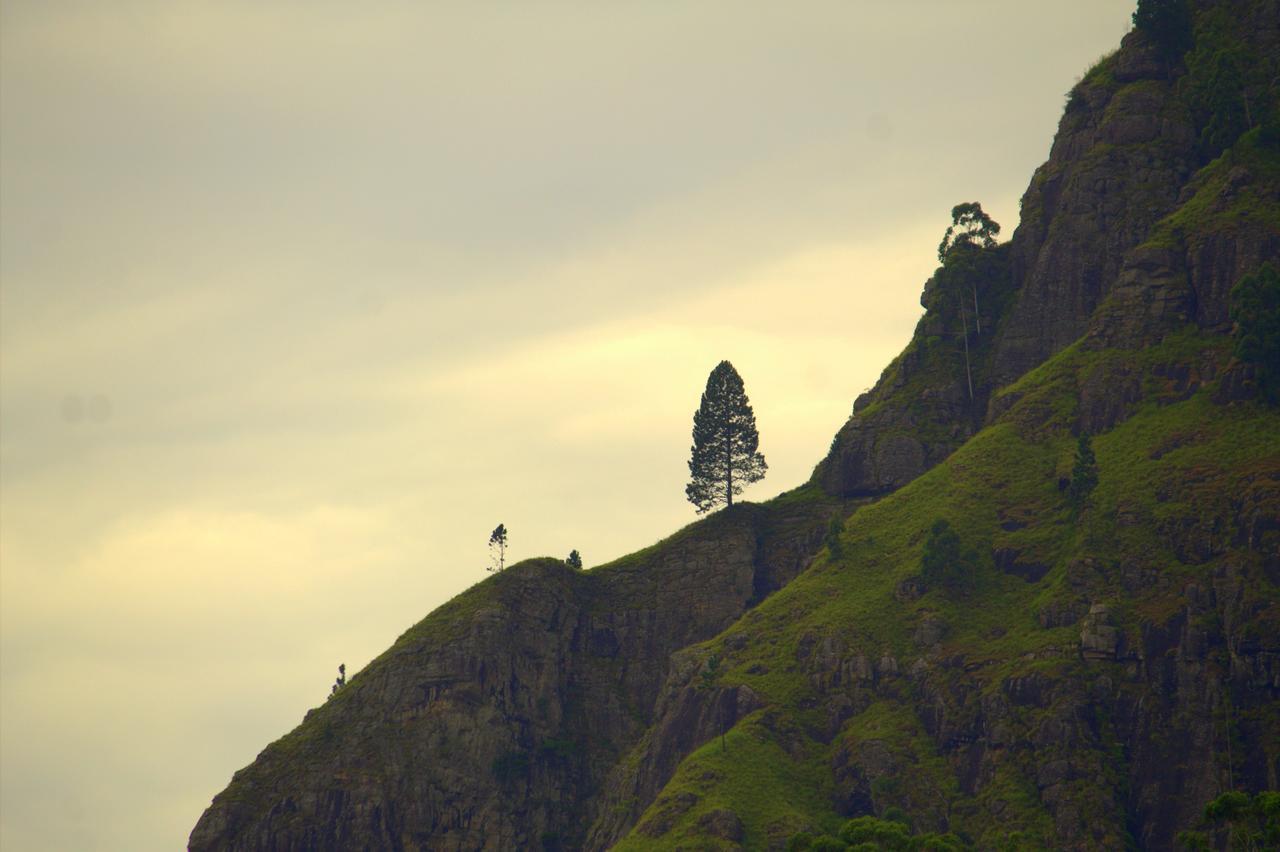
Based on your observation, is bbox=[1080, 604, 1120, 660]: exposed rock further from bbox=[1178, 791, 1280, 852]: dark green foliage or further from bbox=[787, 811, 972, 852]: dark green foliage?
bbox=[1178, 791, 1280, 852]: dark green foliage

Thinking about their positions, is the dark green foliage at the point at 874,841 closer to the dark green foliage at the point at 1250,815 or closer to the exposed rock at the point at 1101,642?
the dark green foliage at the point at 1250,815

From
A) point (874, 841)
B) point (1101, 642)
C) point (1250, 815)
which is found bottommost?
point (1250, 815)

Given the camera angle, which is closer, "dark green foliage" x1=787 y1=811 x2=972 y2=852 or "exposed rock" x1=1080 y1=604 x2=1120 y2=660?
"dark green foliage" x1=787 y1=811 x2=972 y2=852

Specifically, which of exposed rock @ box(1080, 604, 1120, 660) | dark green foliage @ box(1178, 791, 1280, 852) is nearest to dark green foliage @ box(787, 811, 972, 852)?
dark green foliage @ box(1178, 791, 1280, 852)

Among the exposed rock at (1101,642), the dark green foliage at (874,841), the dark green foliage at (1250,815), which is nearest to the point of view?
the dark green foliage at (1250,815)

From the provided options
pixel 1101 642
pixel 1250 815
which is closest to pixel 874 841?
pixel 1250 815

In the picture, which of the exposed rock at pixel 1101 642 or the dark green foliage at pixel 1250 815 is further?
the exposed rock at pixel 1101 642

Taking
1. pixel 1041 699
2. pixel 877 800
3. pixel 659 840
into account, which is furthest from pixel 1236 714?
pixel 659 840

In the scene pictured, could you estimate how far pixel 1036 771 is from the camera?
191 m

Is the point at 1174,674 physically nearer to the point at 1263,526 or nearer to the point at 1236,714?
the point at 1236,714

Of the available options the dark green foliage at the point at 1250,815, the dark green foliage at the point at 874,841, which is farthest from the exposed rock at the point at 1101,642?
the dark green foliage at the point at 1250,815

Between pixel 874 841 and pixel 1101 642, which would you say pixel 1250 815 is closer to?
pixel 874 841

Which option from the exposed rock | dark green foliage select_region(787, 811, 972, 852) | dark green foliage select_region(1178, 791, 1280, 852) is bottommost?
dark green foliage select_region(1178, 791, 1280, 852)

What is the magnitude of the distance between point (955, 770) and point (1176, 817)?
27.8 meters
